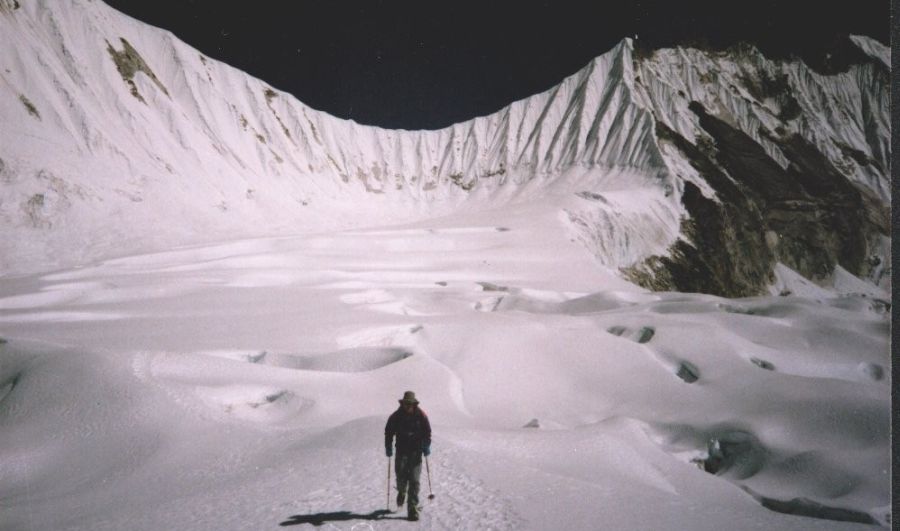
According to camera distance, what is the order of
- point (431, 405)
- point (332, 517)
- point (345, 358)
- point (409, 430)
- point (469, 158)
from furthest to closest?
point (469, 158)
point (345, 358)
point (431, 405)
point (409, 430)
point (332, 517)

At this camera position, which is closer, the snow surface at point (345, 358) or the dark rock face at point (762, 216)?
the snow surface at point (345, 358)

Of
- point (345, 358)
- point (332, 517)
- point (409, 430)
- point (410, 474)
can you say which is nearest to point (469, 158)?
point (345, 358)

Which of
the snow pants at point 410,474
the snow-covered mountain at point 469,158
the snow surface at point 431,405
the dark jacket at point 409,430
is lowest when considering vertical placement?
the snow surface at point 431,405

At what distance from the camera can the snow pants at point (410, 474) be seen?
4934mm

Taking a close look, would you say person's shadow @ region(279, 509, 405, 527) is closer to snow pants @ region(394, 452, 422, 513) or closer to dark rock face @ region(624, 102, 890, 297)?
snow pants @ region(394, 452, 422, 513)

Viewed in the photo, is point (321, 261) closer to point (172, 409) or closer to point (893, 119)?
point (172, 409)

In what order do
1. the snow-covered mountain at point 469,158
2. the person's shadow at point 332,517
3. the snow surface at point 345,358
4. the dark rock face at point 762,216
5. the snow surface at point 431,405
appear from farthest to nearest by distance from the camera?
1. the dark rock face at point 762,216
2. the snow-covered mountain at point 469,158
3. the snow surface at point 345,358
4. the snow surface at point 431,405
5. the person's shadow at point 332,517

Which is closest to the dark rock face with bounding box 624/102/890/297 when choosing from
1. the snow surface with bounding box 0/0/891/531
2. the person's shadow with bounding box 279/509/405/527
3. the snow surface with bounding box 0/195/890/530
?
the snow surface with bounding box 0/0/891/531

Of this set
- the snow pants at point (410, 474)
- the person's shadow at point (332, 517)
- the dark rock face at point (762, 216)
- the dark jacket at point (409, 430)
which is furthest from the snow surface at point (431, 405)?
the dark rock face at point (762, 216)

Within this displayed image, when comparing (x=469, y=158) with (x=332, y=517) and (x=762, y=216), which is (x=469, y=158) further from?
(x=332, y=517)

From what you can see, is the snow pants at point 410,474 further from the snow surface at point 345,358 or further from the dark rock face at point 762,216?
the dark rock face at point 762,216

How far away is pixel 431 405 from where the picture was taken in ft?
32.1

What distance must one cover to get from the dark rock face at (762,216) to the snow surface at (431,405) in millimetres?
26874

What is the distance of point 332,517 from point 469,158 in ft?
204
